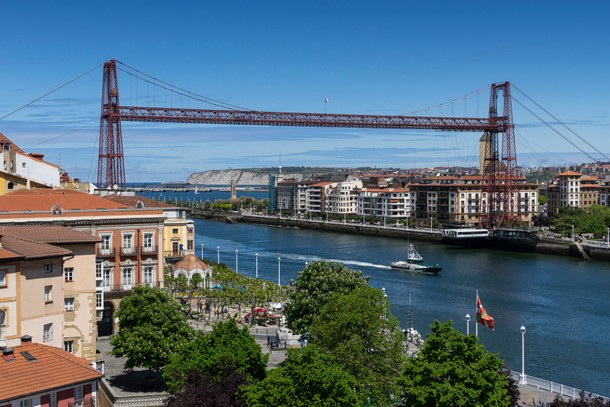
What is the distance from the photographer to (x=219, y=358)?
10.1 m

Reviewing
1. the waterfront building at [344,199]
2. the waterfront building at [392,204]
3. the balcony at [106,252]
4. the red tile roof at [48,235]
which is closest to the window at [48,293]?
the red tile roof at [48,235]

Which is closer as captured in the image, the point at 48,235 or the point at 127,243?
the point at 48,235

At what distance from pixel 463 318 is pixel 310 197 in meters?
56.2

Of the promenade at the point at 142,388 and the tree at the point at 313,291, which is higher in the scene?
the tree at the point at 313,291

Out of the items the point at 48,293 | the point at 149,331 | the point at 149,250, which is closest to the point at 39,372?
the point at 48,293

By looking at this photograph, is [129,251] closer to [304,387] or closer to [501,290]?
[304,387]

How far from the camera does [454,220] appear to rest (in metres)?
57.9

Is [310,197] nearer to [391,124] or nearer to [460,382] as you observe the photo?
[391,124]

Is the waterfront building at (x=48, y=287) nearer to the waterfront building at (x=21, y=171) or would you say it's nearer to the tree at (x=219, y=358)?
the tree at (x=219, y=358)

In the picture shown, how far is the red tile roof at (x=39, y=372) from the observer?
8.48 meters

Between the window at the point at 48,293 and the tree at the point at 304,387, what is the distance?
360cm

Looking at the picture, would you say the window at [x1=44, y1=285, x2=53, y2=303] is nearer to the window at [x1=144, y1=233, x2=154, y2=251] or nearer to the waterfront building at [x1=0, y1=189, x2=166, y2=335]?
the waterfront building at [x1=0, y1=189, x2=166, y2=335]

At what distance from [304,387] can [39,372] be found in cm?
295

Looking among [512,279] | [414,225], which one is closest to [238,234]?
[414,225]
